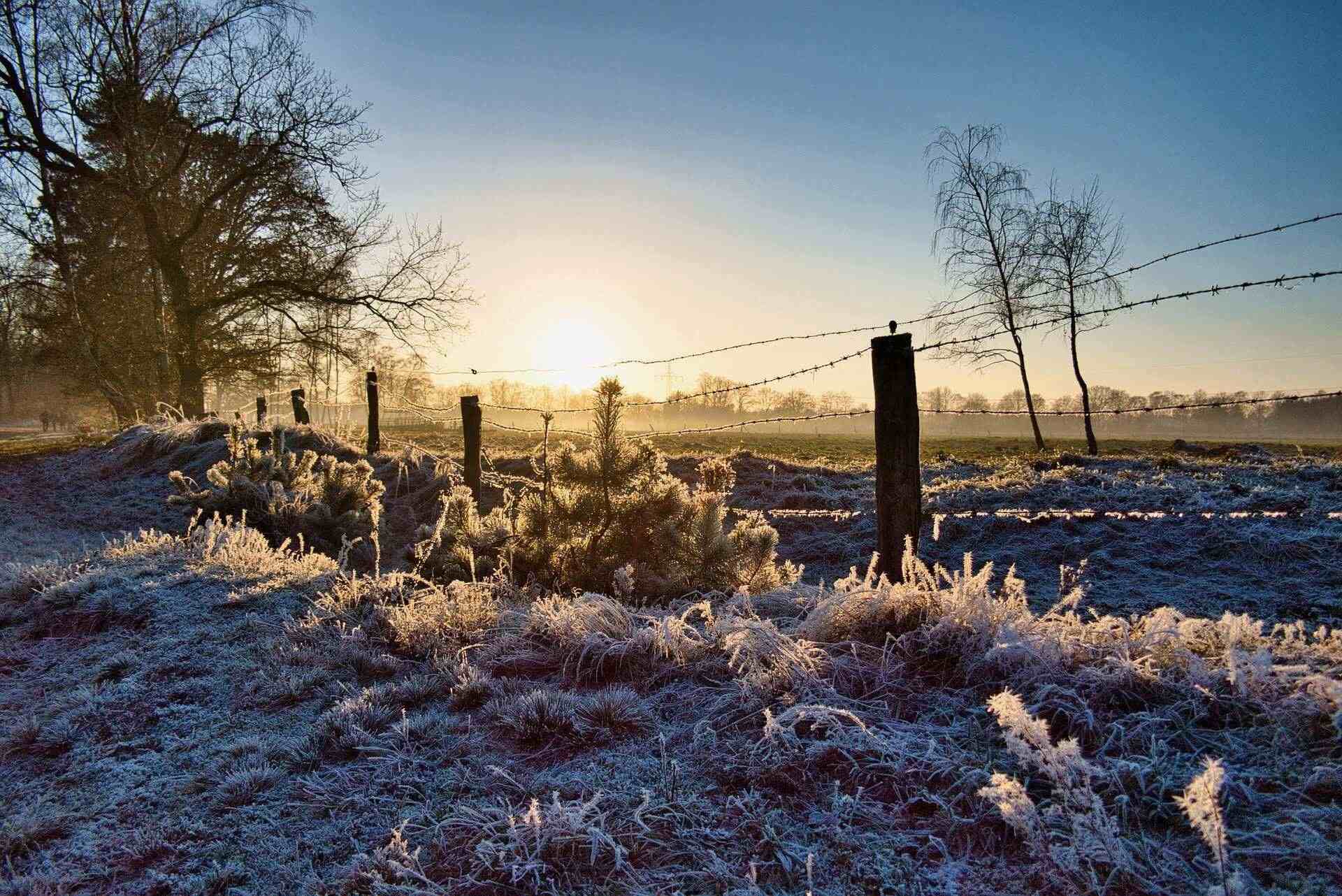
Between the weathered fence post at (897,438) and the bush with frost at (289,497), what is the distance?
18.3ft

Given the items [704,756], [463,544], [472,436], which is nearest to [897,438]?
[704,756]

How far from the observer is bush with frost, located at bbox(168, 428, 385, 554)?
8031 mm

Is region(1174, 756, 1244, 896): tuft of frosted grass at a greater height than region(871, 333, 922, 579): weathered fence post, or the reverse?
region(871, 333, 922, 579): weathered fence post

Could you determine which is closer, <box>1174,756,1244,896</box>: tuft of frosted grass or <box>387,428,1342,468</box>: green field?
<box>1174,756,1244,896</box>: tuft of frosted grass

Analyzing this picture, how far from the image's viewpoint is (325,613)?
4211 millimetres

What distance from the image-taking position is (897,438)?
432 centimetres

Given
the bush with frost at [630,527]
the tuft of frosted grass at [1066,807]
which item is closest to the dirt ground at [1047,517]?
the bush with frost at [630,527]

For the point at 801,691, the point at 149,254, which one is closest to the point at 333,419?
the point at 149,254

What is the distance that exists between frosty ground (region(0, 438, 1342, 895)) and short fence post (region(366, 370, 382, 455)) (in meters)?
8.88

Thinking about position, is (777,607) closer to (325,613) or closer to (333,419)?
(325,613)

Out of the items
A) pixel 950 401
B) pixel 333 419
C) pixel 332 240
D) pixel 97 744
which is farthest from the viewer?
pixel 950 401

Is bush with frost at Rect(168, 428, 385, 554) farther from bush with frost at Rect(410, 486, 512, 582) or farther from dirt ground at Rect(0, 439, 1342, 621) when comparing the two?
bush with frost at Rect(410, 486, 512, 582)

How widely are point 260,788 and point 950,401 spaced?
4791 inches

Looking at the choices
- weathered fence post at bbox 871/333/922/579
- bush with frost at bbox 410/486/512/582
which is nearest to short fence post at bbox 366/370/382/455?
bush with frost at bbox 410/486/512/582
